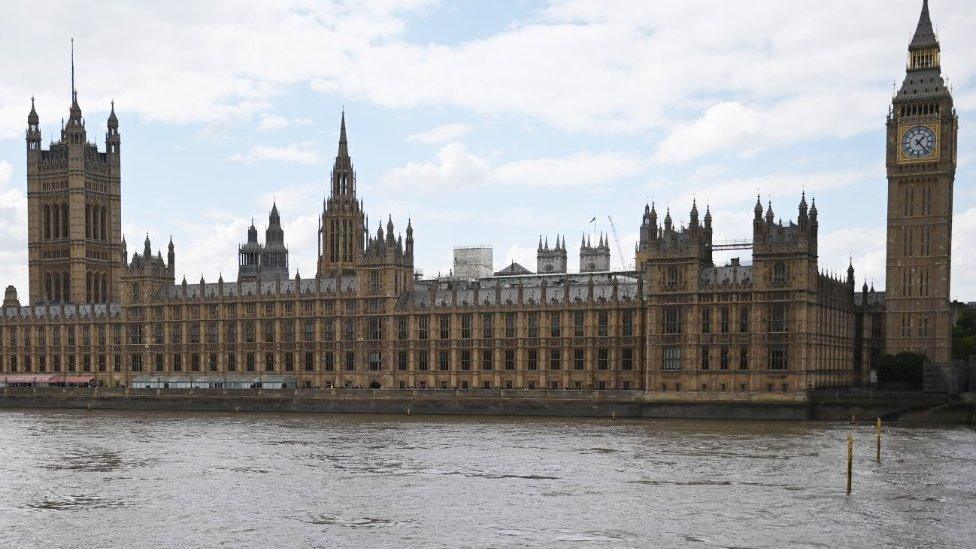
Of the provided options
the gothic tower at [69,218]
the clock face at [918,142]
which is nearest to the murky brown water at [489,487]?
the clock face at [918,142]

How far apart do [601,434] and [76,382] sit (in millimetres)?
90915

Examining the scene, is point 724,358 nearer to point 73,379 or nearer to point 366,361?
point 366,361

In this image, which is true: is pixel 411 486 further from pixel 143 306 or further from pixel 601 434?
pixel 143 306

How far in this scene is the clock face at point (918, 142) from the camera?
129 m

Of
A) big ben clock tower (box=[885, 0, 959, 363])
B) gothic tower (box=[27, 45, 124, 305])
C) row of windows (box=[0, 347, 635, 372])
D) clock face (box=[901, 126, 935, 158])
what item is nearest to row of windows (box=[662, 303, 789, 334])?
row of windows (box=[0, 347, 635, 372])

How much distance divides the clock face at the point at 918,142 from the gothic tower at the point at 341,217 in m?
85.9

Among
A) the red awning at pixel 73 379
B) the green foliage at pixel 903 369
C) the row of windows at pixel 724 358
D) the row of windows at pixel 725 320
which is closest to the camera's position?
the row of windows at pixel 724 358

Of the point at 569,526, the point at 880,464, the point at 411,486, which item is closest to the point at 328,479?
the point at 411,486

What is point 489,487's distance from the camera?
219 feet

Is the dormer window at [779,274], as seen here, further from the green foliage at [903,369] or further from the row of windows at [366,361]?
the green foliage at [903,369]

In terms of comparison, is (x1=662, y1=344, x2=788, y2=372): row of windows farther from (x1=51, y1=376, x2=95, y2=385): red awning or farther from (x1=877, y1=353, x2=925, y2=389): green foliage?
(x1=51, y1=376, x2=95, y2=385): red awning

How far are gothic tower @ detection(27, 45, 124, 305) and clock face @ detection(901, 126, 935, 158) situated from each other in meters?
133

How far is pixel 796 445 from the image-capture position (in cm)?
8512

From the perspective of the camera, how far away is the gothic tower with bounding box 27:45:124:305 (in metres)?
194
